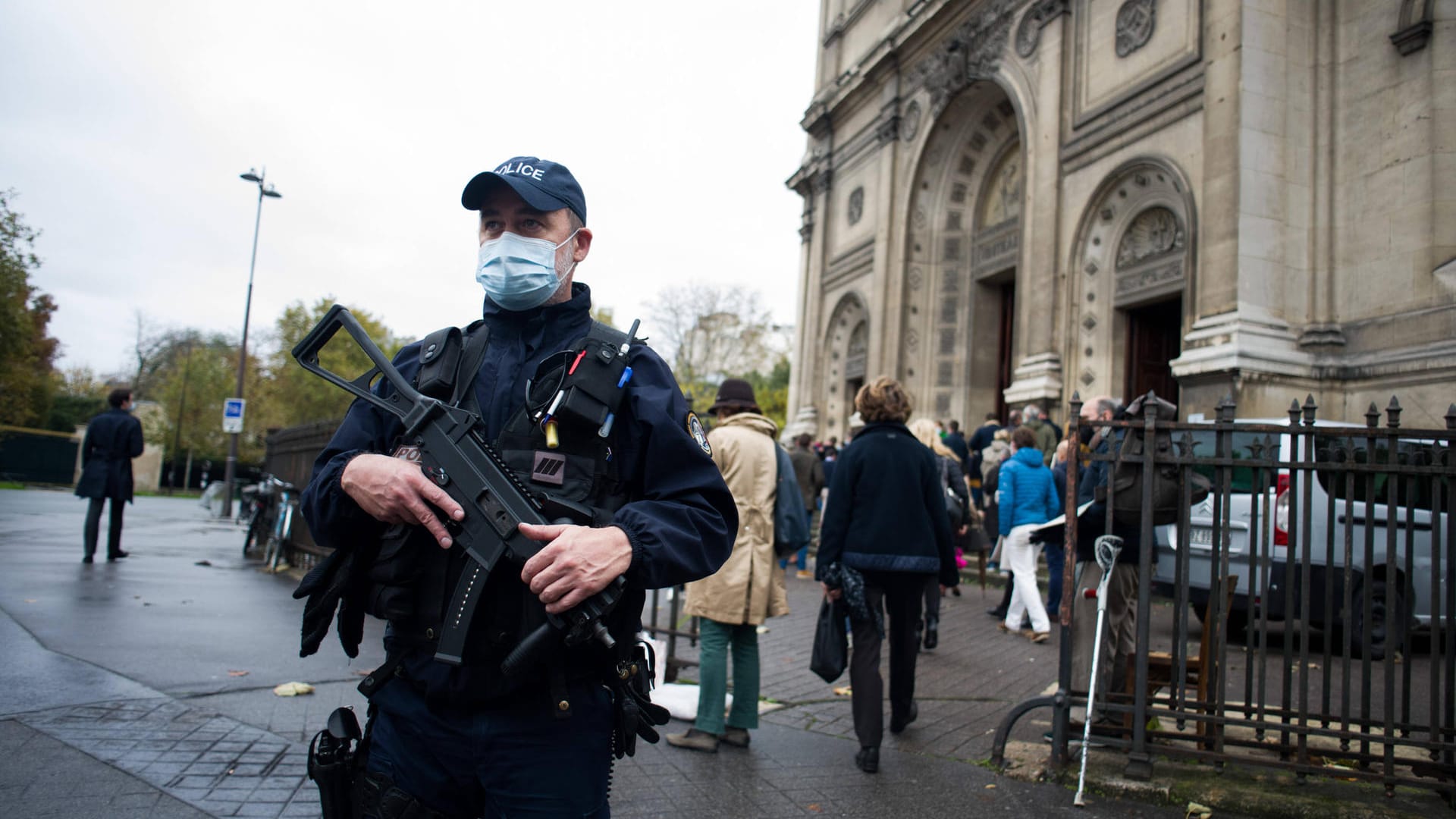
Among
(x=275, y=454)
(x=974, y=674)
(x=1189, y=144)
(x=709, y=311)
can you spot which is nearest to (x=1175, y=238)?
(x=1189, y=144)

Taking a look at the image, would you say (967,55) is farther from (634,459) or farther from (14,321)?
(14,321)

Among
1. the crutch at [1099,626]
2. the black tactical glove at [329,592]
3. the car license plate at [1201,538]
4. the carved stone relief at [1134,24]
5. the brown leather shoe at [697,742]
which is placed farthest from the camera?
the carved stone relief at [1134,24]

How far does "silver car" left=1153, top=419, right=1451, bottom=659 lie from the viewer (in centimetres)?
400

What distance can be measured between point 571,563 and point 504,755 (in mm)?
447

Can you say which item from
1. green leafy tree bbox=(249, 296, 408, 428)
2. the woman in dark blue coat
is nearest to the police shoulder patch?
the woman in dark blue coat

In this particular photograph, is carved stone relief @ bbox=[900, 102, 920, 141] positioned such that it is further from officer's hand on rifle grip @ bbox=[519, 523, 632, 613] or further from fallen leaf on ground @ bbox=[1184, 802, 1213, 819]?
officer's hand on rifle grip @ bbox=[519, 523, 632, 613]

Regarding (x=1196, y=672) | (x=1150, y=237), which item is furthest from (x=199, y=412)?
(x=1196, y=672)

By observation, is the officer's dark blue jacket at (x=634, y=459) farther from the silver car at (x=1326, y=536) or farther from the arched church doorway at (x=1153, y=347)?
the arched church doorway at (x=1153, y=347)

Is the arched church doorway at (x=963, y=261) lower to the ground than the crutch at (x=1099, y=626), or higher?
higher

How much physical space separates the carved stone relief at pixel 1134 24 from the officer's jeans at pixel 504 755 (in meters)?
15.7

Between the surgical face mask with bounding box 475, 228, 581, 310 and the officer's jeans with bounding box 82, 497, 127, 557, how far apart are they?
1071 cm

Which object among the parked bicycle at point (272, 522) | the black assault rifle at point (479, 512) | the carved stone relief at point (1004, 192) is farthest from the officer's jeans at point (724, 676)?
the carved stone relief at point (1004, 192)

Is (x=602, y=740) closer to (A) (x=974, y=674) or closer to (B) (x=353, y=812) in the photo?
(B) (x=353, y=812)

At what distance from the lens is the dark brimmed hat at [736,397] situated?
18.7 ft
